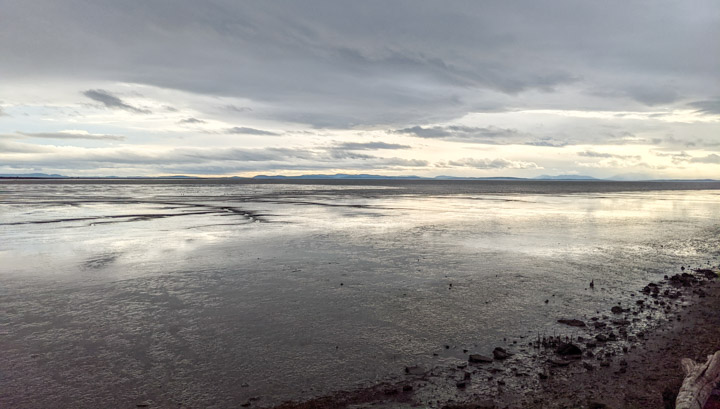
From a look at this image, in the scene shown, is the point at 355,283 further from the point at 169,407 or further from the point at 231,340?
the point at 169,407

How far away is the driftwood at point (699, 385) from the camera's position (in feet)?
23.9

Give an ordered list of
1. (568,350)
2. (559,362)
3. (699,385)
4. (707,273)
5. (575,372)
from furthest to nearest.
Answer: (707,273)
(568,350)
(559,362)
(575,372)
(699,385)

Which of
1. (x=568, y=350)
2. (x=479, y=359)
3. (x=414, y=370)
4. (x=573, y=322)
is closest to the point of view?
(x=414, y=370)

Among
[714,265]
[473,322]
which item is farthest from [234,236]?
[714,265]

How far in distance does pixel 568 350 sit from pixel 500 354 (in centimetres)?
176

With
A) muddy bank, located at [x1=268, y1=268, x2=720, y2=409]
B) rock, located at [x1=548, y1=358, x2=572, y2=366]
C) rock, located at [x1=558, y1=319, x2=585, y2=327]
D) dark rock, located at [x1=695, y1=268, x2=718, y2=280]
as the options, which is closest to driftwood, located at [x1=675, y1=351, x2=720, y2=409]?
muddy bank, located at [x1=268, y1=268, x2=720, y2=409]

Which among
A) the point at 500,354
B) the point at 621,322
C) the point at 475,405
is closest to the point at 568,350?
the point at 500,354

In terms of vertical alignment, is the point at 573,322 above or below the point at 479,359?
above

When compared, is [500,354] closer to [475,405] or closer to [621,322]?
[475,405]

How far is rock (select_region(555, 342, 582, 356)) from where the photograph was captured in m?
10.4

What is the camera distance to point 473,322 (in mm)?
12547

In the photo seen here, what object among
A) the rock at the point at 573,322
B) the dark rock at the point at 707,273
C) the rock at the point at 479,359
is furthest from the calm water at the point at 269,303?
the dark rock at the point at 707,273

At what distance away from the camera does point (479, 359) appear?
10.1 meters

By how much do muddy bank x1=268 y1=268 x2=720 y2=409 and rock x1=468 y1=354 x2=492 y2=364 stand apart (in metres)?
0.02
